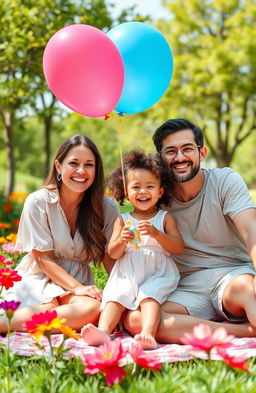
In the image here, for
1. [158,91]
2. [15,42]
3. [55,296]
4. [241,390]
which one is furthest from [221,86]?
[241,390]

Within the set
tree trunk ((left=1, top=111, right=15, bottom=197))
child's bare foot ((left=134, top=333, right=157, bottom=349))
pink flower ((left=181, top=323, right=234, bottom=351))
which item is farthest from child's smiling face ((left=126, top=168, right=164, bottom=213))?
tree trunk ((left=1, top=111, right=15, bottom=197))

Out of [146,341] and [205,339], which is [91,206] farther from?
[205,339]

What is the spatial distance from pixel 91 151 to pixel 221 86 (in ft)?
40.7

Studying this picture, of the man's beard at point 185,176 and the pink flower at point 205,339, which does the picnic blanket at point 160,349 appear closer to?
the pink flower at point 205,339

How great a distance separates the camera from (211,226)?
9.59 ft

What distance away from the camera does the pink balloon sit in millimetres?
2670

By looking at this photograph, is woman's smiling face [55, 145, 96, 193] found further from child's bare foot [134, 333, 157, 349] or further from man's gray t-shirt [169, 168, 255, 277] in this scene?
child's bare foot [134, 333, 157, 349]

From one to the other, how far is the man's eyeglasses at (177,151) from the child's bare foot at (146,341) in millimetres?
1043

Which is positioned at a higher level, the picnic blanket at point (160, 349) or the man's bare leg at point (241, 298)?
the man's bare leg at point (241, 298)

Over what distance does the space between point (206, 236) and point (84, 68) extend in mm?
A: 1193

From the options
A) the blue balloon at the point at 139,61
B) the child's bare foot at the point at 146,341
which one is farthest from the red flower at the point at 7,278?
the blue balloon at the point at 139,61

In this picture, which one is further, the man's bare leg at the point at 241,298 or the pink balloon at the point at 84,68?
the pink balloon at the point at 84,68

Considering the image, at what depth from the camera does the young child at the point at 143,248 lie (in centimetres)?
265

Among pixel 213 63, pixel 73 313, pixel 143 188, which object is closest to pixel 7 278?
pixel 73 313
